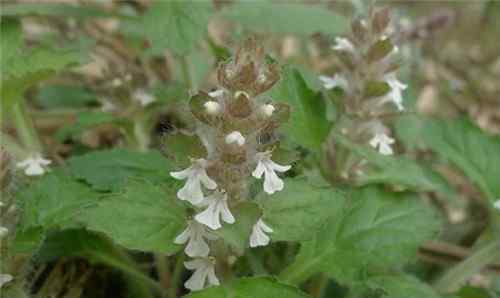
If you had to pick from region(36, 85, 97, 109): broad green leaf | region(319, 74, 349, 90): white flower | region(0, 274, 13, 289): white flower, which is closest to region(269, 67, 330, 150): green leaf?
region(319, 74, 349, 90): white flower

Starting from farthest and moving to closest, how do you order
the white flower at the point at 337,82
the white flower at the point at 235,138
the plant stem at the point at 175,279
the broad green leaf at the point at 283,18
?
1. the broad green leaf at the point at 283,18
2. the white flower at the point at 337,82
3. the plant stem at the point at 175,279
4. the white flower at the point at 235,138

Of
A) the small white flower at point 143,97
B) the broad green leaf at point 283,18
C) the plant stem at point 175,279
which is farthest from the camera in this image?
the broad green leaf at point 283,18

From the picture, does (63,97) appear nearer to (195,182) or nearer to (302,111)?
(302,111)

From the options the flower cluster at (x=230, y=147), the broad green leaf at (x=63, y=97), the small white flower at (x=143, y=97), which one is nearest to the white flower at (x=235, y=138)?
the flower cluster at (x=230, y=147)

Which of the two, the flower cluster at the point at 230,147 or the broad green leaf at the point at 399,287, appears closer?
the flower cluster at the point at 230,147

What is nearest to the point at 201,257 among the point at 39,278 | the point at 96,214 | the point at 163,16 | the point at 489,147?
the point at 96,214

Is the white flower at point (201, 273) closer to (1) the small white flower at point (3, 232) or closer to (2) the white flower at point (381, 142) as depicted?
(1) the small white flower at point (3, 232)

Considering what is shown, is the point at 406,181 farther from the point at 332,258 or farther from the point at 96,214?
the point at 96,214

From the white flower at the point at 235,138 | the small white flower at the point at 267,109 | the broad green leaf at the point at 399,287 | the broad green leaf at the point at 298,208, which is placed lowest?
the broad green leaf at the point at 399,287

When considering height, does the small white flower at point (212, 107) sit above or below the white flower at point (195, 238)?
above
